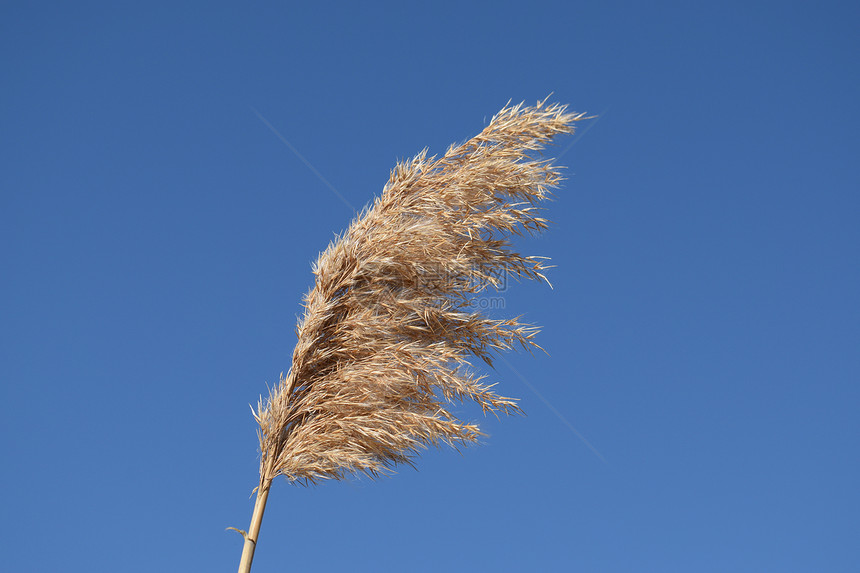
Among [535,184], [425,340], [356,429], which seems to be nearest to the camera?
[356,429]

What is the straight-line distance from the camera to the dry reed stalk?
261 cm

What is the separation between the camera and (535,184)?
9.70 feet

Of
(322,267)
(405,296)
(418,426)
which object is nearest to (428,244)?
(405,296)

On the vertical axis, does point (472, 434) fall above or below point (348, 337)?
below

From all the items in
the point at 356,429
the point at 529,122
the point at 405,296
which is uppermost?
the point at 529,122

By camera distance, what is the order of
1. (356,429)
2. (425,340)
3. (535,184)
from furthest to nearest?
(535,184)
(425,340)
(356,429)

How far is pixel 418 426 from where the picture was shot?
8.60 ft

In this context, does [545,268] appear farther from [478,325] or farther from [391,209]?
[391,209]

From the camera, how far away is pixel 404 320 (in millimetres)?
2725

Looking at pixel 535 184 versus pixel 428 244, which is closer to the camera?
pixel 428 244

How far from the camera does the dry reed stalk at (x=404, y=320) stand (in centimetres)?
261

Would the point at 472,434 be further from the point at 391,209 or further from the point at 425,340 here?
the point at 391,209

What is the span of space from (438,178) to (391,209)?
229 millimetres

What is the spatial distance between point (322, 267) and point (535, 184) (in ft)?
3.02
